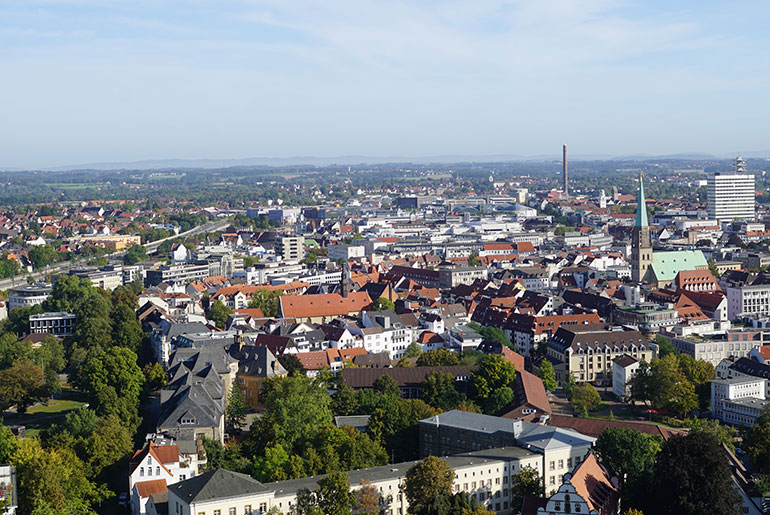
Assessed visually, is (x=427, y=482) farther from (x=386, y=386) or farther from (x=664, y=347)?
(x=664, y=347)

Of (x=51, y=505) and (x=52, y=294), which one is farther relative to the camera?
(x=52, y=294)

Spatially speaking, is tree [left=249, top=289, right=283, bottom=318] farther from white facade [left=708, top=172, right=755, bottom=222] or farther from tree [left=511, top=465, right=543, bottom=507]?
white facade [left=708, top=172, right=755, bottom=222]

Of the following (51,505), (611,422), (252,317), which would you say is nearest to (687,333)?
(611,422)

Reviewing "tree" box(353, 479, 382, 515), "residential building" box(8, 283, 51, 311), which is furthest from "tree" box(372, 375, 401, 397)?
"residential building" box(8, 283, 51, 311)

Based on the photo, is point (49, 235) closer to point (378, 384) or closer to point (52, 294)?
point (52, 294)

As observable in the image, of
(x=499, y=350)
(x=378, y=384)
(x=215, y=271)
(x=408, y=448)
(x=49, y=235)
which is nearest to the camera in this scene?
(x=408, y=448)
